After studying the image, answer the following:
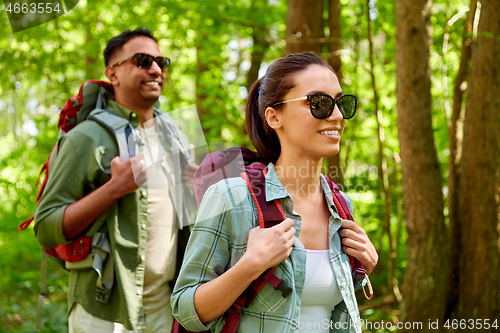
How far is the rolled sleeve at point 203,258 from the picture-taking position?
1.45 meters

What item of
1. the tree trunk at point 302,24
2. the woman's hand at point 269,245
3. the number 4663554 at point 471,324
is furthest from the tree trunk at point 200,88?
the woman's hand at point 269,245

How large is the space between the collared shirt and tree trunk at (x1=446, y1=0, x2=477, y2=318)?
295 centimetres

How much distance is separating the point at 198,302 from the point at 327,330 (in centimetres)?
50

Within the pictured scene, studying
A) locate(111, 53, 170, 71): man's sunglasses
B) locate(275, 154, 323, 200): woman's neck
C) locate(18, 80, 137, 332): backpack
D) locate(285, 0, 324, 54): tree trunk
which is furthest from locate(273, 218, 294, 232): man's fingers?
locate(285, 0, 324, 54): tree trunk

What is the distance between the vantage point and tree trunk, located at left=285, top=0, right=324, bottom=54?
14.8 feet

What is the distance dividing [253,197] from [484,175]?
3.13 meters

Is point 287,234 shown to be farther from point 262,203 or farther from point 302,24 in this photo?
point 302,24

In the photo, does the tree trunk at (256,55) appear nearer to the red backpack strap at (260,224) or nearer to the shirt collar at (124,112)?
the shirt collar at (124,112)

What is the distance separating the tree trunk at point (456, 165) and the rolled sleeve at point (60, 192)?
3.32 metres

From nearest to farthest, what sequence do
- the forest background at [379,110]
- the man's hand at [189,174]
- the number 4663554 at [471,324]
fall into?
1. the man's hand at [189,174]
2. the number 4663554 at [471,324]
3. the forest background at [379,110]

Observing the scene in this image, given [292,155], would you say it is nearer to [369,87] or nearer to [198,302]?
[198,302]

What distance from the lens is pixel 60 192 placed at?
95.1 inches

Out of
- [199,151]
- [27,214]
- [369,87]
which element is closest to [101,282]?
[199,151]

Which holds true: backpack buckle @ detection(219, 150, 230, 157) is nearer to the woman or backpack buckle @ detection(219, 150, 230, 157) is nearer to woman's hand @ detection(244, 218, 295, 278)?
the woman
